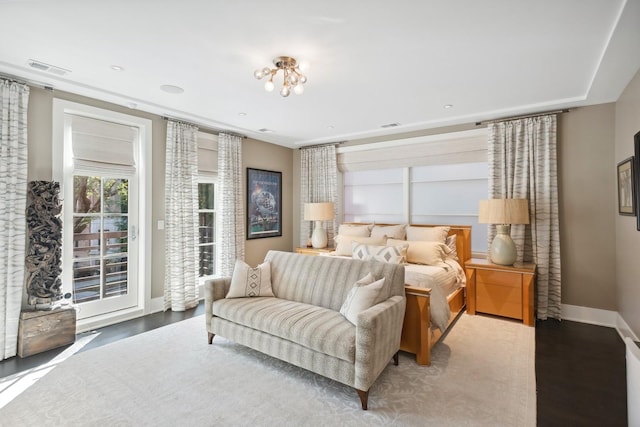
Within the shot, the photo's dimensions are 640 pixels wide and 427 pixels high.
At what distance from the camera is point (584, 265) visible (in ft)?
12.2

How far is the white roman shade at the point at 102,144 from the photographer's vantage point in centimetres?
345

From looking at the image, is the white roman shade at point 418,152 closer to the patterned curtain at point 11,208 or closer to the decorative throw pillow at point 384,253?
the decorative throw pillow at point 384,253

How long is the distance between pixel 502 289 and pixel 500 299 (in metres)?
0.13

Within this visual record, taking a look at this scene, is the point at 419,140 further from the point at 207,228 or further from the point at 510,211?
the point at 207,228

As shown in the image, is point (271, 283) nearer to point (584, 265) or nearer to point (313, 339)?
point (313, 339)

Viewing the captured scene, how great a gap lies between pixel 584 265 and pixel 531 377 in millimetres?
2005

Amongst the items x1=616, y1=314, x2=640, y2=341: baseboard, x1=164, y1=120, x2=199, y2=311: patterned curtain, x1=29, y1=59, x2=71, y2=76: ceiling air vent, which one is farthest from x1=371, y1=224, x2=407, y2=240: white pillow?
x1=29, y1=59, x2=71, y2=76: ceiling air vent

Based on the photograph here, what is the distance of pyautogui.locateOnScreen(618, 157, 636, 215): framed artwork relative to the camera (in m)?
2.87

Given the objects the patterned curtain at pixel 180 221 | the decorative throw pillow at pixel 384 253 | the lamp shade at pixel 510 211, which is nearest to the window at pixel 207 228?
the patterned curtain at pixel 180 221

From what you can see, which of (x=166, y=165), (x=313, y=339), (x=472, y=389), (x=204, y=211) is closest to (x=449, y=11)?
(x=313, y=339)

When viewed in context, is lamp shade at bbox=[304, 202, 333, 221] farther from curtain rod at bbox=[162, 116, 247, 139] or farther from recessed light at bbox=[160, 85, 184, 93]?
recessed light at bbox=[160, 85, 184, 93]

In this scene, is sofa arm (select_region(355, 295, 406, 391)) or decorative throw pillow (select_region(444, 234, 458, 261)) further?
decorative throw pillow (select_region(444, 234, 458, 261))

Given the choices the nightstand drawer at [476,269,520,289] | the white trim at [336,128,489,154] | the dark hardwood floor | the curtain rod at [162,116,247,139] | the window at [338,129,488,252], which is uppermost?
the curtain rod at [162,116,247,139]

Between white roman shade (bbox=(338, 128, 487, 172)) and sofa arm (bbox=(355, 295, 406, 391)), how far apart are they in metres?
2.98
